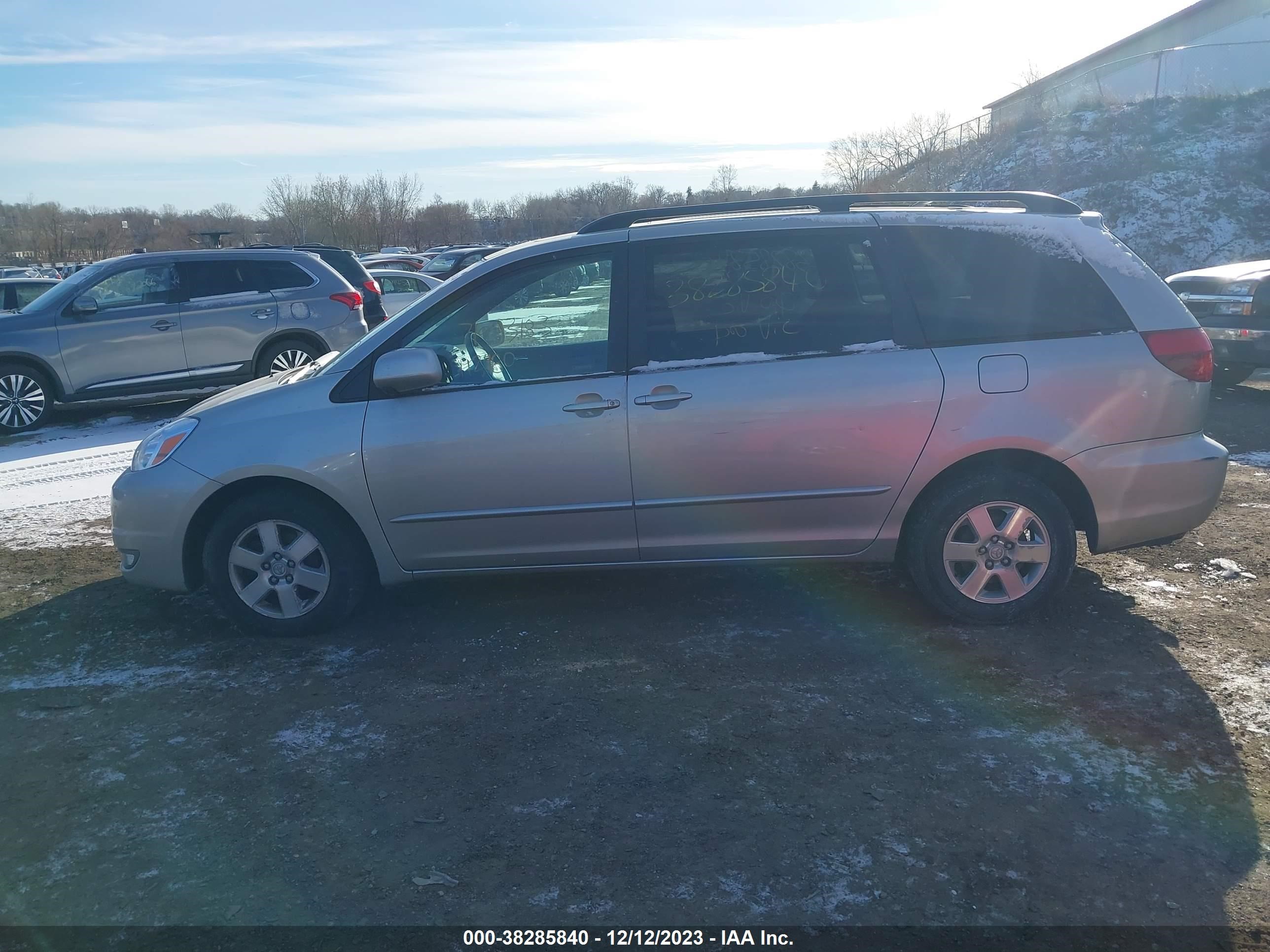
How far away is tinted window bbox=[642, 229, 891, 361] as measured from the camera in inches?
173

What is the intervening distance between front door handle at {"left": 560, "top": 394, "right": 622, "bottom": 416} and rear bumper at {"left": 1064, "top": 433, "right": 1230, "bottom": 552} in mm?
2106

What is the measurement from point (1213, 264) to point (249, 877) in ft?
86.4

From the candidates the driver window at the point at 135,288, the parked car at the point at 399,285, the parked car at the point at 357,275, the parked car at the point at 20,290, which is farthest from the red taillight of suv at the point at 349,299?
the parked car at the point at 20,290

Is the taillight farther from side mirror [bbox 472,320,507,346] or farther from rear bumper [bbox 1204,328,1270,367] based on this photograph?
rear bumper [bbox 1204,328,1270,367]

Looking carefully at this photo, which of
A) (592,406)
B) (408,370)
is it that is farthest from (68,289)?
(592,406)

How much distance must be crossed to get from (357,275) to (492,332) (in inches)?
414

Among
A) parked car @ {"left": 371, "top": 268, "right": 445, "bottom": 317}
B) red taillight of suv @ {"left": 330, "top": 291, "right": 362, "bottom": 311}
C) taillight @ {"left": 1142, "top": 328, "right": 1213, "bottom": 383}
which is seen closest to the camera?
taillight @ {"left": 1142, "top": 328, "right": 1213, "bottom": 383}

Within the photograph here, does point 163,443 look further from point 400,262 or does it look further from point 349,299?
point 400,262

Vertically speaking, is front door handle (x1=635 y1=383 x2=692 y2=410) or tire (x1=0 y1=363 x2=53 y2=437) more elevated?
front door handle (x1=635 y1=383 x2=692 y2=410)

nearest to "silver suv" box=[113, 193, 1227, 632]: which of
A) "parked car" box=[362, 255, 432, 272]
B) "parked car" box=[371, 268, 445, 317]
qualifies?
"parked car" box=[371, 268, 445, 317]

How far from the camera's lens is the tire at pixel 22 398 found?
10086mm

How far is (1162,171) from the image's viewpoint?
27.1 metres

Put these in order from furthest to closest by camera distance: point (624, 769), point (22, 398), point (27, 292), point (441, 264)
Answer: point (441, 264) → point (27, 292) → point (22, 398) → point (624, 769)

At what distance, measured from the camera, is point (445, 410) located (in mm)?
4402
